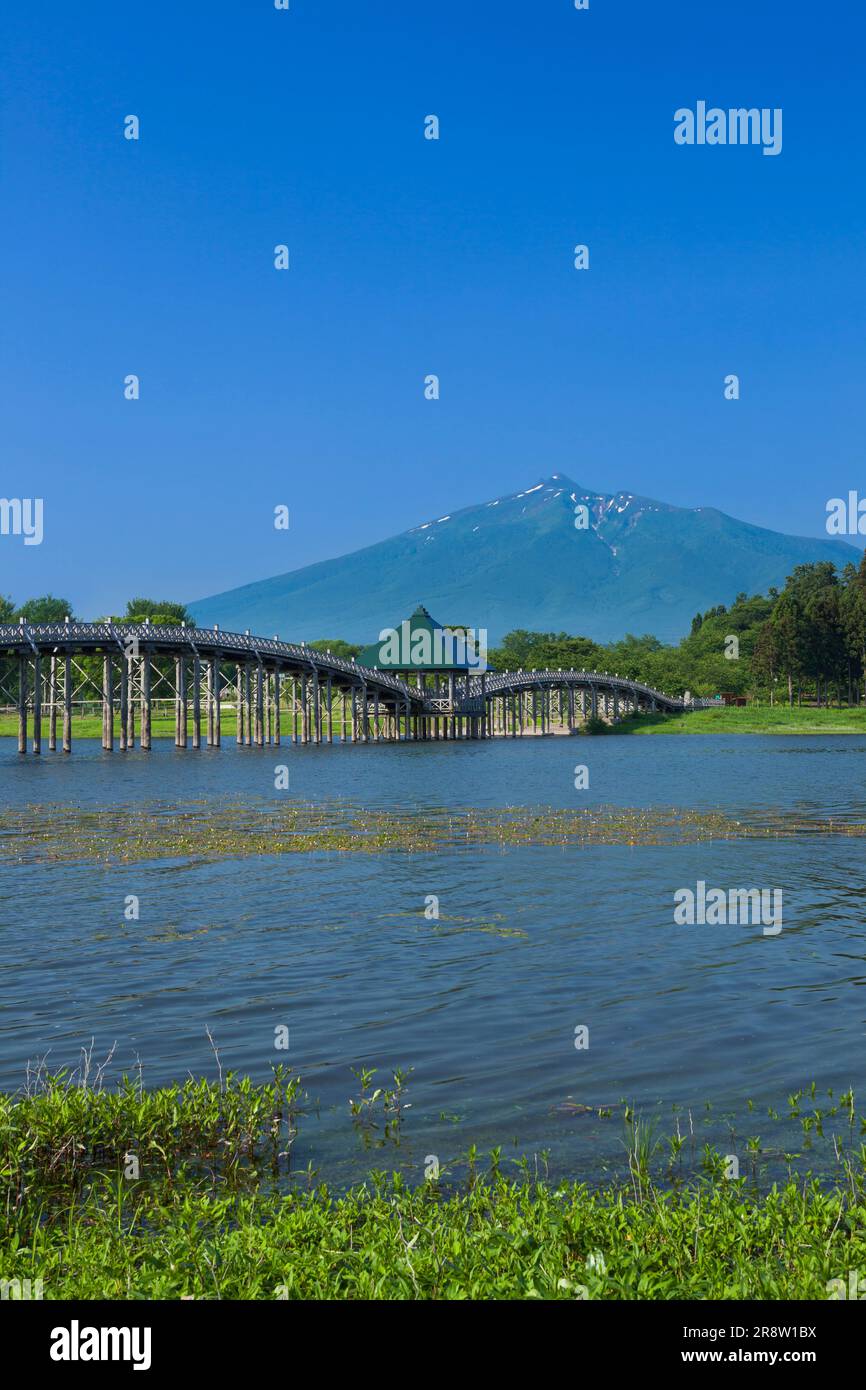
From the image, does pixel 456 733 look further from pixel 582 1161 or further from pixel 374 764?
pixel 582 1161

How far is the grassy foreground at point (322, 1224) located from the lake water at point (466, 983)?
842 mm

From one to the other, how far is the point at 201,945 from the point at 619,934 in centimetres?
649

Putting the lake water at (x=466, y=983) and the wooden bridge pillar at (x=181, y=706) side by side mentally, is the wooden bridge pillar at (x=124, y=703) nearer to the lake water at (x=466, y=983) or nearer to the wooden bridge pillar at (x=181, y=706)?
the wooden bridge pillar at (x=181, y=706)

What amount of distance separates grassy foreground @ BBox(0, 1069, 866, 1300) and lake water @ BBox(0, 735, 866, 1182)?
2.76 feet

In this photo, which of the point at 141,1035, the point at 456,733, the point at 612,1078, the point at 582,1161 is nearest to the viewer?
the point at 582,1161

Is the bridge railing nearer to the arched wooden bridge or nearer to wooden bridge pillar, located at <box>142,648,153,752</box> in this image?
the arched wooden bridge

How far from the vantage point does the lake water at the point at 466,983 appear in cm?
1138

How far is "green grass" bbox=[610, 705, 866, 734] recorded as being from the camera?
133000 millimetres

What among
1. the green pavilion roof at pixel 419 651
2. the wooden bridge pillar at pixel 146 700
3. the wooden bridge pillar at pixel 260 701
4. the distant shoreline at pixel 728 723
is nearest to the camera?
the wooden bridge pillar at pixel 146 700

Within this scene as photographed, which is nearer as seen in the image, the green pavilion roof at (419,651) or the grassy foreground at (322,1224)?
the grassy foreground at (322,1224)

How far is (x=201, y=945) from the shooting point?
18.8 m
